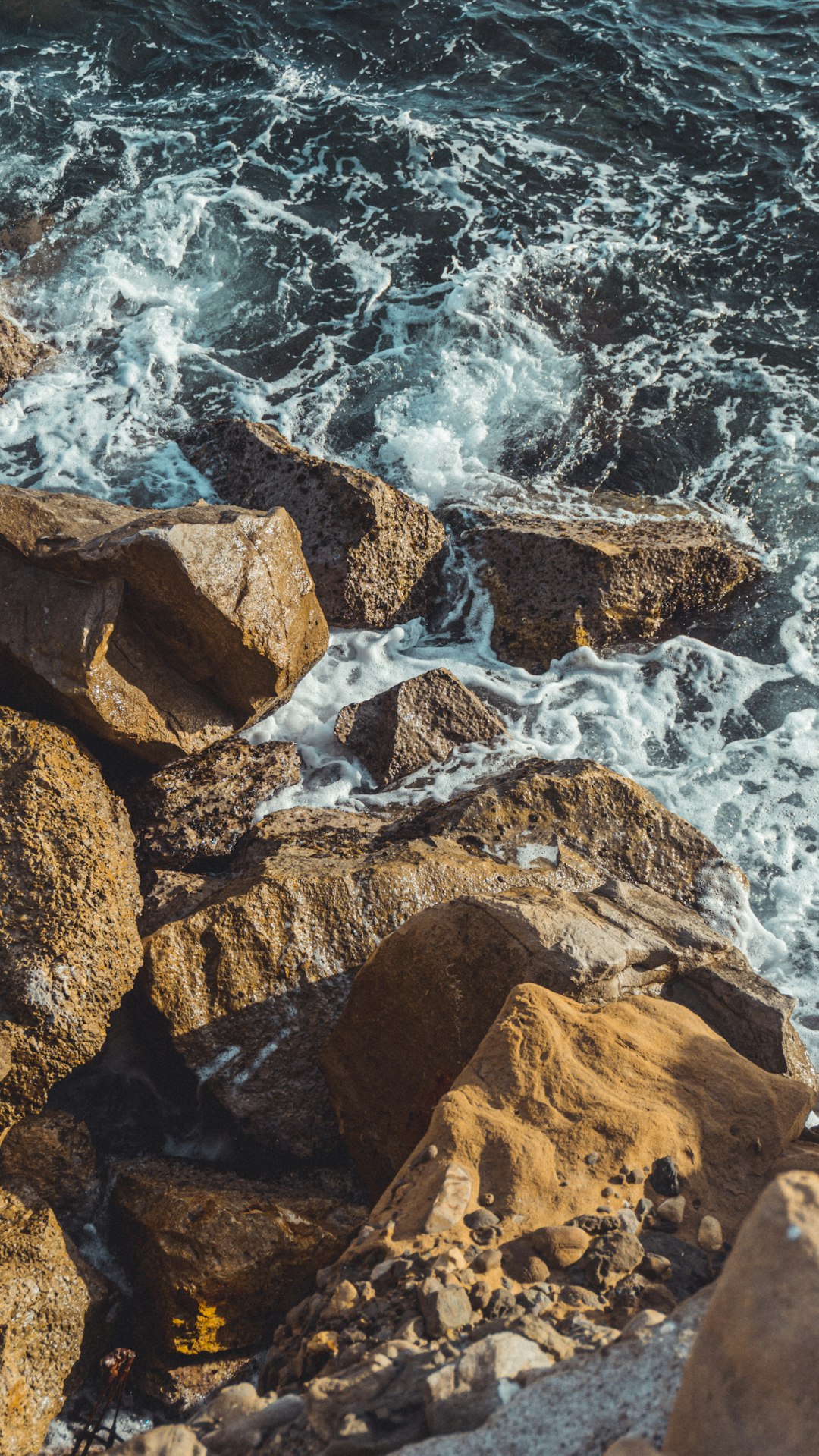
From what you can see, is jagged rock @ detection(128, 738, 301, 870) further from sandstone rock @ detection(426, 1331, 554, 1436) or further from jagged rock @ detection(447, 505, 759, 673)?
sandstone rock @ detection(426, 1331, 554, 1436)

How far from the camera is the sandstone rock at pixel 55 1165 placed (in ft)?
12.7

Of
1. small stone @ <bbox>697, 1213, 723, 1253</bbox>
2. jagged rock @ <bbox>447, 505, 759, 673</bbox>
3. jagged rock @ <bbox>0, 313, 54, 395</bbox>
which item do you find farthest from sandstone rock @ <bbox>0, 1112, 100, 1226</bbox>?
jagged rock @ <bbox>0, 313, 54, 395</bbox>

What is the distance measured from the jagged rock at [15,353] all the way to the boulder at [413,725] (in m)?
4.56

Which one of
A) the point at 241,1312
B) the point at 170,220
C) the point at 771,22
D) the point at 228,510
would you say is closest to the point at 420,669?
the point at 228,510

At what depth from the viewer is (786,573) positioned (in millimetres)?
7480

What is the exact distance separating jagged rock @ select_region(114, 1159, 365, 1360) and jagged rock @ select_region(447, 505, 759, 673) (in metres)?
3.97

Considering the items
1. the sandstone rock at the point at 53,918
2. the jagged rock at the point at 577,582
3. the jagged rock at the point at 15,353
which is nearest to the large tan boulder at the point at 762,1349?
the sandstone rock at the point at 53,918

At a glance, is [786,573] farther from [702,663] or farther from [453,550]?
[453,550]

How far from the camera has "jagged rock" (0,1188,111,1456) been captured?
10.6 feet

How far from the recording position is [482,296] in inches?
372

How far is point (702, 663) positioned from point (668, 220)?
235 inches

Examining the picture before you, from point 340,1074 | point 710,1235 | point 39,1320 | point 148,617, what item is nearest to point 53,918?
point 340,1074

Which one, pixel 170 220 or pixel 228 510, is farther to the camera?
pixel 170 220

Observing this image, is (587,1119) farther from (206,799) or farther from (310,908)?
(206,799)
